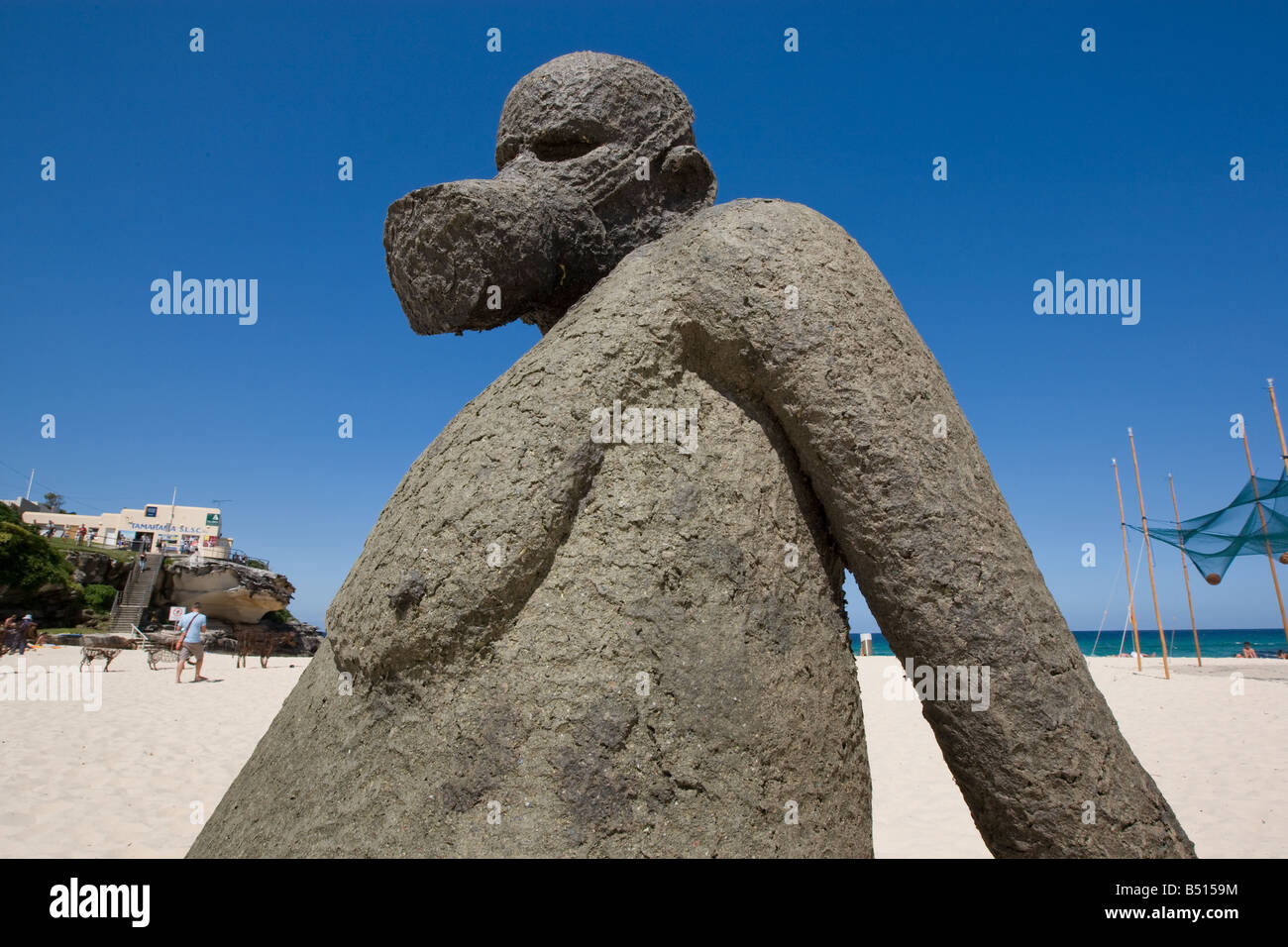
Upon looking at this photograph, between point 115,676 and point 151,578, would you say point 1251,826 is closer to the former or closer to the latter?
point 115,676

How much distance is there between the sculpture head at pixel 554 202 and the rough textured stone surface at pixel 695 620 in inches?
15.4

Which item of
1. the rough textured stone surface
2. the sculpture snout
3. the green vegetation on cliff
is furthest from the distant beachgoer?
the sculpture snout

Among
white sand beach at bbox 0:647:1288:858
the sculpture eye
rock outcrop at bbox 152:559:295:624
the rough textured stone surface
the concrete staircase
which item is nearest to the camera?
the rough textured stone surface

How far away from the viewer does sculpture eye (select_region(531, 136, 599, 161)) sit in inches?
101

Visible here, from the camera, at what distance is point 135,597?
2709 cm

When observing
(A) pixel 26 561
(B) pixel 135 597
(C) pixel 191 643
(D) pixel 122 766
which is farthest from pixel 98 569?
(D) pixel 122 766

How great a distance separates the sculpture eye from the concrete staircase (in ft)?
90.4

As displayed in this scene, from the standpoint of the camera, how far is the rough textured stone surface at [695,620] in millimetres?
1701

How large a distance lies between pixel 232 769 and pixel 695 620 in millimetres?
8264

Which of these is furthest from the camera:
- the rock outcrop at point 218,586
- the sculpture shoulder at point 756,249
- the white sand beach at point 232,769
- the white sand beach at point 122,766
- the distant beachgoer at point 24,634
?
the rock outcrop at point 218,586

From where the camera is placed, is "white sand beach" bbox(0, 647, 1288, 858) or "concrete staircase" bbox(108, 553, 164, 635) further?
"concrete staircase" bbox(108, 553, 164, 635)

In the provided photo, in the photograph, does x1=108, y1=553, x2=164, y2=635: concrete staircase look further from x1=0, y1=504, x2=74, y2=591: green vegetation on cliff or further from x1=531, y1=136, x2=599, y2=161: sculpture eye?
x1=531, y1=136, x2=599, y2=161: sculpture eye

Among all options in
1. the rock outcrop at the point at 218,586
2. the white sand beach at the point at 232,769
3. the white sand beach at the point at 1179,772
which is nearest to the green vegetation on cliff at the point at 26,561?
the rock outcrop at the point at 218,586

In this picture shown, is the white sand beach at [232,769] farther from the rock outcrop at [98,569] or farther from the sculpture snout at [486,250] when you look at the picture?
the rock outcrop at [98,569]
